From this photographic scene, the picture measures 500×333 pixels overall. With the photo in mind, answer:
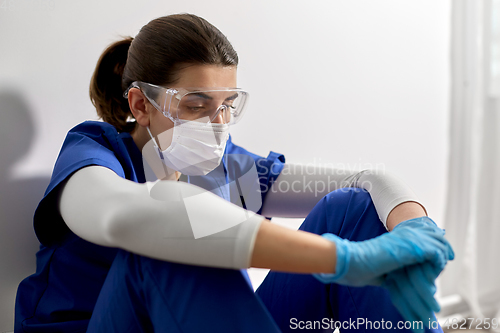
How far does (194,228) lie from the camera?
63 cm

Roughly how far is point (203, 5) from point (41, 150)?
637 millimetres

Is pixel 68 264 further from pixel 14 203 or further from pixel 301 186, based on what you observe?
pixel 301 186

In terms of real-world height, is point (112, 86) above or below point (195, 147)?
above

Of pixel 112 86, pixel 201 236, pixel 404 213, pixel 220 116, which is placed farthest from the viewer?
pixel 112 86

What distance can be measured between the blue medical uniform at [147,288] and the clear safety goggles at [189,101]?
13 cm

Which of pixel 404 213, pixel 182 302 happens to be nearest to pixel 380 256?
pixel 404 213

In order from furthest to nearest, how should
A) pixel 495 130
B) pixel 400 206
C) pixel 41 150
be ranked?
pixel 495 130 → pixel 41 150 → pixel 400 206

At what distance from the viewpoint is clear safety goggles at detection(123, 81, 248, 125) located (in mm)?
932

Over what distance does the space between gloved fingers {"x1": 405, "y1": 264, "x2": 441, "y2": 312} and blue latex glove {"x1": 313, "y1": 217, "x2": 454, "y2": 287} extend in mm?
15

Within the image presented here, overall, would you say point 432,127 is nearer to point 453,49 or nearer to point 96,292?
point 453,49

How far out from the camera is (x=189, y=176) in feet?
3.66

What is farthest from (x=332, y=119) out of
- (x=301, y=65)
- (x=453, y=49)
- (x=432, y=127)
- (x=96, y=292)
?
(x=96, y=292)

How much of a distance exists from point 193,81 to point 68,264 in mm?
497

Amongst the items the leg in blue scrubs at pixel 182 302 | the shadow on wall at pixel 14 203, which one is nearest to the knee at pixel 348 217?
the leg in blue scrubs at pixel 182 302
